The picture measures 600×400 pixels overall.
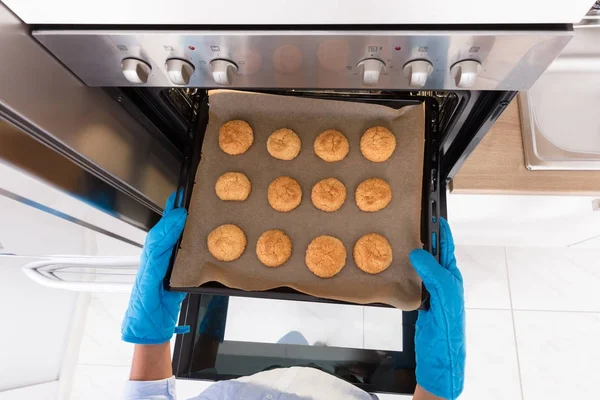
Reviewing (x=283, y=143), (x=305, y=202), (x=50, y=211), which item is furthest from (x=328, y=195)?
(x=50, y=211)

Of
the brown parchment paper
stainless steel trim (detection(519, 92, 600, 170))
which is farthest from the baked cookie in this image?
stainless steel trim (detection(519, 92, 600, 170))

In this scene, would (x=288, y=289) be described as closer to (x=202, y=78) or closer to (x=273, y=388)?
(x=273, y=388)

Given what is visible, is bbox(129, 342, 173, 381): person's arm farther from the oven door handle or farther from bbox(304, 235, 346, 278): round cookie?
bbox(304, 235, 346, 278): round cookie

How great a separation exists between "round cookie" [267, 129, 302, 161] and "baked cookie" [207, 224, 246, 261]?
0.21 metres

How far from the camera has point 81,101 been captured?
77cm

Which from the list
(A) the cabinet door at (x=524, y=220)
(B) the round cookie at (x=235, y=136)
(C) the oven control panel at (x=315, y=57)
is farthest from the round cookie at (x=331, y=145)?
(A) the cabinet door at (x=524, y=220)

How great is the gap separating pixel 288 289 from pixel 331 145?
354 mm

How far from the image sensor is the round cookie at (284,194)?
1003mm

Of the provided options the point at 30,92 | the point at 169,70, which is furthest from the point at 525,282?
the point at 30,92

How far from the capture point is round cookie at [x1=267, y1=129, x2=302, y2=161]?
1.02 meters

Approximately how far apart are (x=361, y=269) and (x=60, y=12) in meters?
0.74

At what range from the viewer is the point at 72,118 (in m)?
0.74

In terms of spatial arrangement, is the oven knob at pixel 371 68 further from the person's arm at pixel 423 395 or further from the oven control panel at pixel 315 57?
the person's arm at pixel 423 395

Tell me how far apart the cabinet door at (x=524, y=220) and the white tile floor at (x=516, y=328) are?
14 cm
